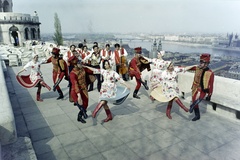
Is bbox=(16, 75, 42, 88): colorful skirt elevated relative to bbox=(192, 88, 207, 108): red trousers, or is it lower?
lower

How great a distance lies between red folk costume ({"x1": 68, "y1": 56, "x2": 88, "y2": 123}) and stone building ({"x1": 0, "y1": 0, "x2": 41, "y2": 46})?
3428 cm

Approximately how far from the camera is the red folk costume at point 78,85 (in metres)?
4.79

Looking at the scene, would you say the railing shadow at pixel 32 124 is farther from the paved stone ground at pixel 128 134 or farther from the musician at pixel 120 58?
the musician at pixel 120 58

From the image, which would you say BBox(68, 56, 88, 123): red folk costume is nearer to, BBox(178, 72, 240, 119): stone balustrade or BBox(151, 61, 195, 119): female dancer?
BBox(151, 61, 195, 119): female dancer

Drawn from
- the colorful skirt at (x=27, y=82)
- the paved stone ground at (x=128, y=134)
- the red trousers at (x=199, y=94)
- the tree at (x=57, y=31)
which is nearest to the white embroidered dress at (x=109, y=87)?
the paved stone ground at (x=128, y=134)

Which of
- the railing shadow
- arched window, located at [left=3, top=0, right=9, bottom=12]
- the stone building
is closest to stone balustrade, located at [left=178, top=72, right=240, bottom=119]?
the railing shadow

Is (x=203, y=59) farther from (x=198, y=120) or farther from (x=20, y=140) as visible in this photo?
(x=20, y=140)

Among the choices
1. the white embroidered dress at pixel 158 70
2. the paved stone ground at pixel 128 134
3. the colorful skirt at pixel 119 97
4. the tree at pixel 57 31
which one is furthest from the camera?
the tree at pixel 57 31

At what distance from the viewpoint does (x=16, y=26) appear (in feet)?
121

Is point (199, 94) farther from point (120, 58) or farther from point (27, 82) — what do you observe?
point (27, 82)

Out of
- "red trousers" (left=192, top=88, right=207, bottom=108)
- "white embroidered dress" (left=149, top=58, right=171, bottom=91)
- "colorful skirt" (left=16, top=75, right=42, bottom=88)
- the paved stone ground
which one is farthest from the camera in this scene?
"colorful skirt" (left=16, top=75, right=42, bottom=88)

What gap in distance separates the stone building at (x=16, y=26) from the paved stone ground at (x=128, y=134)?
33.8 meters

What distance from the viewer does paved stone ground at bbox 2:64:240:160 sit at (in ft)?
12.6

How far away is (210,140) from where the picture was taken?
4.31m
